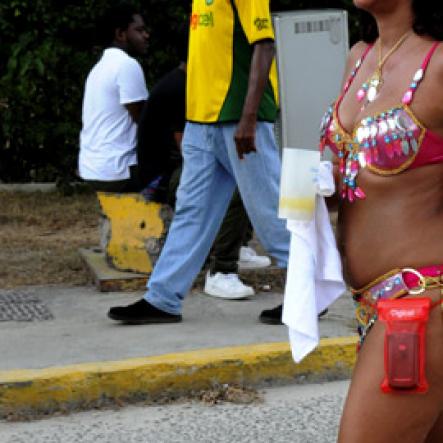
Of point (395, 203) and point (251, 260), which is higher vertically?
point (395, 203)

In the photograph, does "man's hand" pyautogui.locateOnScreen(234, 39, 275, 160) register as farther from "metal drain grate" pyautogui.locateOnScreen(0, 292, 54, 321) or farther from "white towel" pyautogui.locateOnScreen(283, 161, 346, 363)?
"white towel" pyautogui.locateOnScreen(283, 161, 346, 363)

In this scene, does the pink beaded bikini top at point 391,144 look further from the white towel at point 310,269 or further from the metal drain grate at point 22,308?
the metal drain grate at point 22,308

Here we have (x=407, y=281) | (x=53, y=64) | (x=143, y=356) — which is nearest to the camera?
(x=407, y=281)

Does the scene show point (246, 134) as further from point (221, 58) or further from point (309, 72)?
point (309, 72)

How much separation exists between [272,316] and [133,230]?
1514 mm

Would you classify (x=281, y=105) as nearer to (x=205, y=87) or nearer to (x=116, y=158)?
(x=116, y=158)

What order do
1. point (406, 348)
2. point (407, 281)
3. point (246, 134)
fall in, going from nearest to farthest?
point (406, 348), point (407, 281), point (246, 134)

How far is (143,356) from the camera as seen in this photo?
5414 mm

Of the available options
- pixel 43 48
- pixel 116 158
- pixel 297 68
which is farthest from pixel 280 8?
pixel 116 158

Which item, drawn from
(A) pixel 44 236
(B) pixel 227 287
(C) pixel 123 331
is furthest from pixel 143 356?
(A) pixel 44 236

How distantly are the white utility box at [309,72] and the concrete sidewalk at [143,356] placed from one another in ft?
5.55

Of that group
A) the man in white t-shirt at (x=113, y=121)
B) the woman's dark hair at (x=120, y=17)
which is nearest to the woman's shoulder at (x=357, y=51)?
the man in white t-shirt at (x=113, y=121)

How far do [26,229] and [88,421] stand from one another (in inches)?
181

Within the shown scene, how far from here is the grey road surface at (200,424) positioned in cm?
466
